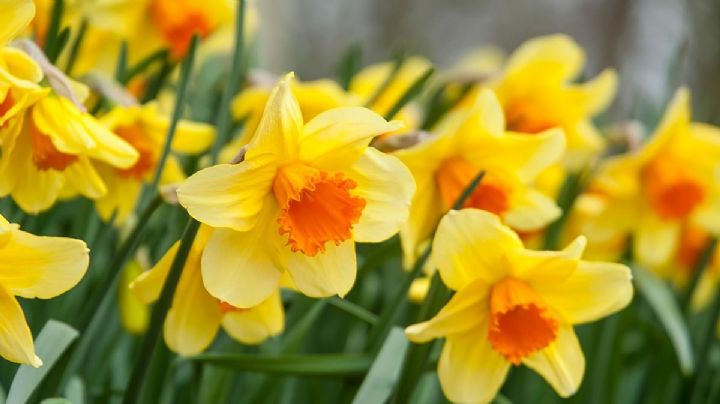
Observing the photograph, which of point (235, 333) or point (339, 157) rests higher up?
point (339, 157)

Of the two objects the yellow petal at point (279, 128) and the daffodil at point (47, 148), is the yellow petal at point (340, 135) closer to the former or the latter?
the yellow petal at point (279, 128)

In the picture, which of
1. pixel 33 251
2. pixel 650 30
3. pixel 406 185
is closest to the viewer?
pixel 33 251

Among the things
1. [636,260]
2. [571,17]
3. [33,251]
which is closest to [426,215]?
[33,251]

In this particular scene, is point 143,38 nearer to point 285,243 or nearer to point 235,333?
point 235,333

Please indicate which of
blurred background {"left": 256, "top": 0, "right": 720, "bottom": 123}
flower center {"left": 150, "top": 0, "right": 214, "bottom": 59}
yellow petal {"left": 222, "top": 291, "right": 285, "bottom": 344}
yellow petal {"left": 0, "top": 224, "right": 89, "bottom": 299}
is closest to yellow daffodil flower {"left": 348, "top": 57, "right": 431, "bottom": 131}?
flower center {"left": 150, "top": 0, "right": 214, "bottom": 59}

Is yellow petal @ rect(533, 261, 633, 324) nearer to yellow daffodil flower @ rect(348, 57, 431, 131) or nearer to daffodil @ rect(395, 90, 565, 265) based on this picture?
daffodil @ rect(395, 90, 565, 265)

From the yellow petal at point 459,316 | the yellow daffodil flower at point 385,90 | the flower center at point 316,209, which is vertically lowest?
the yellow daffodil flower at point 385,90

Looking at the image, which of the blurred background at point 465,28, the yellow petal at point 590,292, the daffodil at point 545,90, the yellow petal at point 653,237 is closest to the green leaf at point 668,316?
the yellow petal at point 653,237

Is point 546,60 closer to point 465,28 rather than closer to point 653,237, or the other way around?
point 653,237
